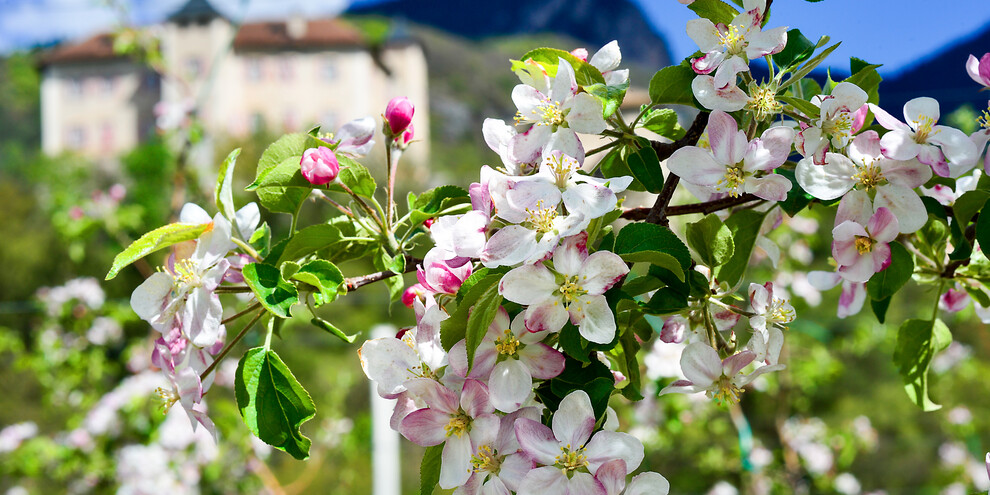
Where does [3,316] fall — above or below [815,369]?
below

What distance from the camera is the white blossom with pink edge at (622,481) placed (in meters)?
0.44

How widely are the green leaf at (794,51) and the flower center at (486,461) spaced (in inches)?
12.3

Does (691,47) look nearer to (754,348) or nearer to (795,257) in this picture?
(754,348)

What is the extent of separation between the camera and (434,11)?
A: 1744 cm

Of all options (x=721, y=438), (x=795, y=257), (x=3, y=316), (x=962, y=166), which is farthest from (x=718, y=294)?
(x=3, y=316)

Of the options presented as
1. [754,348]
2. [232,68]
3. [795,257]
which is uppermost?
[754,348]

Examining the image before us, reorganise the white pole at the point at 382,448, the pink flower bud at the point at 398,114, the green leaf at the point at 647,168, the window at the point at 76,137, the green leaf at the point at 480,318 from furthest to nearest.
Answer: the window at the point at 76,137
the white pole at the point at 382,448
the pink flower bud at the point at 398,114
the green leaf at the point at 647,168
the green leaf at the point at 480,318

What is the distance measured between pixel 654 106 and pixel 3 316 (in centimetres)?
1086

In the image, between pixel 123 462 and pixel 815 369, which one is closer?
pixel 123 462

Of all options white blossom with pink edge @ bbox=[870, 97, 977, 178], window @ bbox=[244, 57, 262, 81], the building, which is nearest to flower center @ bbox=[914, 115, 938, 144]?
white blossom with pink edge @ bbox=[870, 97, 977, 178]

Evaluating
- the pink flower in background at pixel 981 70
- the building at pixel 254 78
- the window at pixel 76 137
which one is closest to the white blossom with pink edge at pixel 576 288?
the pink flower in background at pixel 981 70

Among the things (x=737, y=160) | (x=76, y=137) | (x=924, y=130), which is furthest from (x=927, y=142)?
(x=76, y=137)

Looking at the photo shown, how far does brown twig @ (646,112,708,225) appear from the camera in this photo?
540 millimetres

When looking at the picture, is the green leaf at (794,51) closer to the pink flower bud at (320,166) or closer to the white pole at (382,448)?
the pink flower bud at (320,166)
